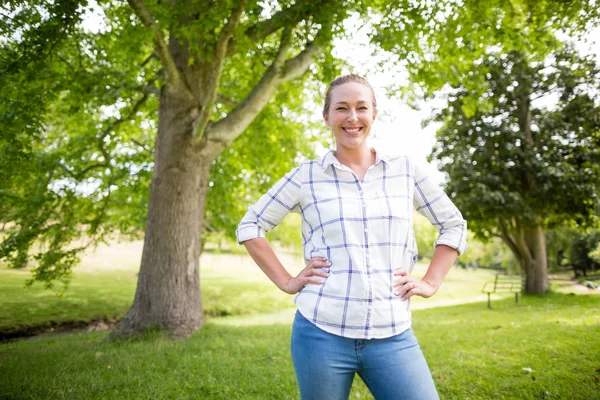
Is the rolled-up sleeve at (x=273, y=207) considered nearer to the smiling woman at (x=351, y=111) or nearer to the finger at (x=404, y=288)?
the smiling woman at (x=351, y=111)

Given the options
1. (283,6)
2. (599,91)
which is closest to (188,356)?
(283,6)

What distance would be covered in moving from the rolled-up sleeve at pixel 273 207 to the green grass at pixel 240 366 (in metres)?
3.04

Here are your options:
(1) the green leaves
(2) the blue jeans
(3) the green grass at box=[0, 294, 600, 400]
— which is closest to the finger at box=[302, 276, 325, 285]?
(2) the blue jeans

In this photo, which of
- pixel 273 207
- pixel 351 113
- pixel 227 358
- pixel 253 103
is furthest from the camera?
pixel 253 103

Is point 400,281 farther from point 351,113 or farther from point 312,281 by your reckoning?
point 351,113

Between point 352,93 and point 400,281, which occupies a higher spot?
point 352,93

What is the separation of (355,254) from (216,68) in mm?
5639

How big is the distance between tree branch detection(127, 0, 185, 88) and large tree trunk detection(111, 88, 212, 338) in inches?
17.2

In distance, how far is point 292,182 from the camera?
237cm

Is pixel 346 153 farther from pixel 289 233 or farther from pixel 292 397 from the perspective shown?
pixel 289 233

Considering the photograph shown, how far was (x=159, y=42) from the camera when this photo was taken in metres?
6.48

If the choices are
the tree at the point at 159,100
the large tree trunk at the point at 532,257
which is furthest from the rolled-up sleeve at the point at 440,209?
the large tree trunk at the point at 532,257

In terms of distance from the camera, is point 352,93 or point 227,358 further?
point 227,358

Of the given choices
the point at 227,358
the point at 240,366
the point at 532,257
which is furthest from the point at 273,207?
the point at 532,257
